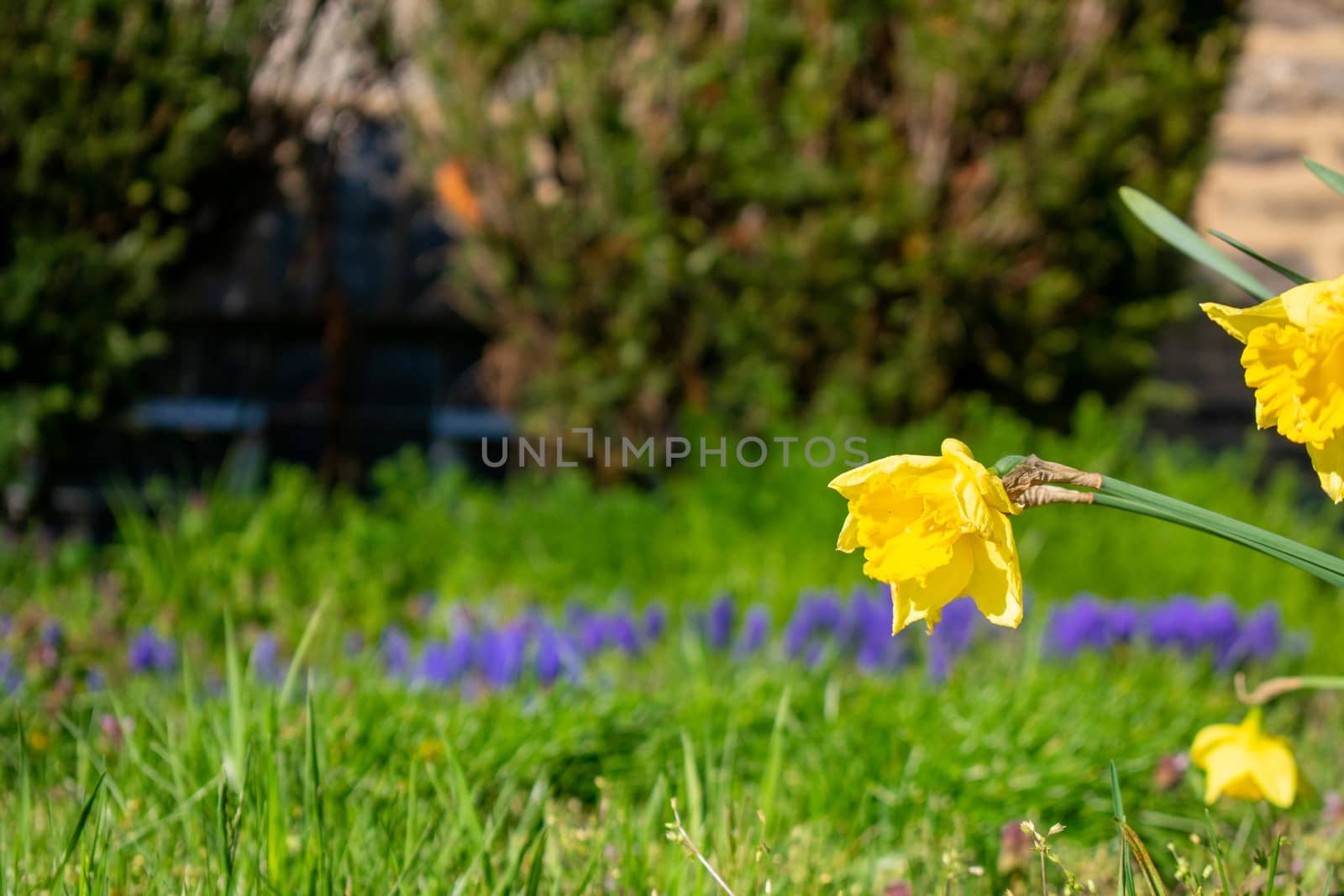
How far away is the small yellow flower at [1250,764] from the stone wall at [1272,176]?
12.5ft

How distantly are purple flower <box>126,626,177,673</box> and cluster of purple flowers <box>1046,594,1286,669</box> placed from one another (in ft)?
5.77

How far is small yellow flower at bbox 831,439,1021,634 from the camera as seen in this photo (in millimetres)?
851

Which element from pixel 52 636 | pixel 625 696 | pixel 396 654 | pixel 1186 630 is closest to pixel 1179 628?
pixel 1186 630

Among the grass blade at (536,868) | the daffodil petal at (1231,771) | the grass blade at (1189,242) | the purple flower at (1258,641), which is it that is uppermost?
the grass blade at (1189,242)

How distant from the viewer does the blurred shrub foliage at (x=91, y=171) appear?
128 inches

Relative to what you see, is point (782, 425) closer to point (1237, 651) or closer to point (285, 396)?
point (1237, 651)

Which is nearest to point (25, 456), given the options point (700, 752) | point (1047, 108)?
point (700, 752)

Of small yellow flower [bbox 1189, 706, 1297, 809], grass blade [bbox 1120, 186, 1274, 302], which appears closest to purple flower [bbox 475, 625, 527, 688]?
small yellow flower [bbox 1189, 706, 1297, 809]

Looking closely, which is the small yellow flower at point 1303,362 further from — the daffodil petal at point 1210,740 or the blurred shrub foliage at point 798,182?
the blurred shrub foliage at point 798,182

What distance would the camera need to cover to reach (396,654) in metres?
2.30

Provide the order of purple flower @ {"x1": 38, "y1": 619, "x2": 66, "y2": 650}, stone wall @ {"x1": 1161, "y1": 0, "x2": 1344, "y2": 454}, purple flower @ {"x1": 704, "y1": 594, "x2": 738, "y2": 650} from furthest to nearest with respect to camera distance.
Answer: stone wall @ {"x1": 1161, "y1": 0, "x2": 1344, "y2": 454} → purple flower @ {"x1": 704, "y1": 594, "x2": 738, "y2": 650} → purple flower @ {"x1": 38, "y1": 619, "x2": 66, "y2": 650}

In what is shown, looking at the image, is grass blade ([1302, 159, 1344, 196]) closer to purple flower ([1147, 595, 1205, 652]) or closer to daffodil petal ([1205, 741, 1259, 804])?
daffodil petal ([1205, 741, 1259, 804])

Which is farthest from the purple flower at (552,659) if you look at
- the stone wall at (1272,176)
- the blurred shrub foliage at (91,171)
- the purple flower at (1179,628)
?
the stone wall at (1272,176)

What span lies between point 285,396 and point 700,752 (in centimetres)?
336
